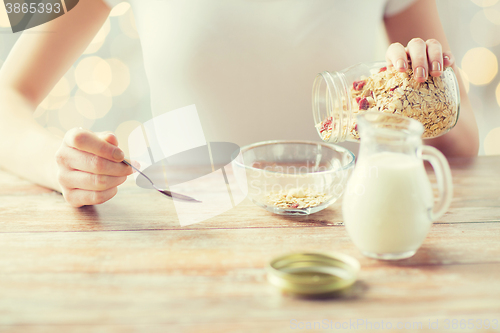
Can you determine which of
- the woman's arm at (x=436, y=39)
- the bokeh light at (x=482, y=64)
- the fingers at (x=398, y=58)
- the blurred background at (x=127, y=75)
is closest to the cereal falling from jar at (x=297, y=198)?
the fingers at (x=398, y=58)

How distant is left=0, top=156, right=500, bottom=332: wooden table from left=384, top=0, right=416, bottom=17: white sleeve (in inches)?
23.3

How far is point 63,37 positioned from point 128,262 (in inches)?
29.4

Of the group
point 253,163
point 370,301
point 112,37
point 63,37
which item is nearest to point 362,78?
point 253,163

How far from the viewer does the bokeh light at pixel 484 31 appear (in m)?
1.57

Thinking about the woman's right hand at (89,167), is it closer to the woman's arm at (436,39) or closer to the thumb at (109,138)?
the thumb at (109,138)

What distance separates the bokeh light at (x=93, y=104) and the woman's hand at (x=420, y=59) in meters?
1.39

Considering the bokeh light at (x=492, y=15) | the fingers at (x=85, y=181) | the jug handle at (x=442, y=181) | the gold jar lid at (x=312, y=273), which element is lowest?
the gold jar lid at (x=312, y=273)

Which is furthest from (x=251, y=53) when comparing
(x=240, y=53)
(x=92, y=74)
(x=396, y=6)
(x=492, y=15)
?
(x=492, y=15)

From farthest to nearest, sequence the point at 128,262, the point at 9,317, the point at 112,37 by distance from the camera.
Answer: the point at 112,37 < the point at 128,262 < the point at 9,317

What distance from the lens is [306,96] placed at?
3.50 ft

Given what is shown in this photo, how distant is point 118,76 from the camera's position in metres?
1.65

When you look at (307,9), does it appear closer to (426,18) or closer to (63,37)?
(426,18)

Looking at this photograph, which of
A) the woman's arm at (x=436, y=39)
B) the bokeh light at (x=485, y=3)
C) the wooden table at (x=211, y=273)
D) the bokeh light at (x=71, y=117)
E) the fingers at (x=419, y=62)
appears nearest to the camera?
the wooden table at (x=211, y=273)

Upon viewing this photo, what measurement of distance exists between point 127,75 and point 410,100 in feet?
4.42
